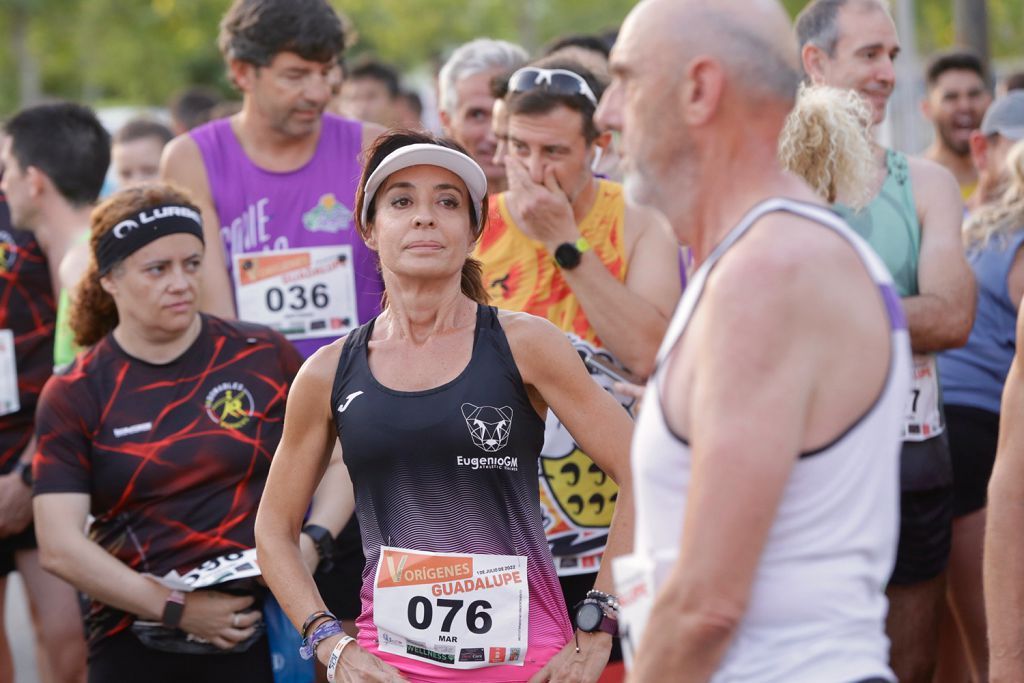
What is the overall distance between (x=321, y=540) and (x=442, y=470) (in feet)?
3.91

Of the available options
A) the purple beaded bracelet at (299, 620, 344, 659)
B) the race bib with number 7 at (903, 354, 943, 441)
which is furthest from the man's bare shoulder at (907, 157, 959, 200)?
the purple beaded bracelet at (299, 620, 344, 659)

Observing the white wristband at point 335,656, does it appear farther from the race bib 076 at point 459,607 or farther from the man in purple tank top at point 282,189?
the man in purple tank top at point 282,189

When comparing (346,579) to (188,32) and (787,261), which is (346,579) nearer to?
(787,261)

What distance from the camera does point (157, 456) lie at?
4422 mm

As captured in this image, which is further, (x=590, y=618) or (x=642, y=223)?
(x=642, y=223)

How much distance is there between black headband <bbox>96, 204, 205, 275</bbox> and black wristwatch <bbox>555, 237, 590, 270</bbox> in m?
1.30

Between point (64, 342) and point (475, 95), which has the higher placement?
point (475, 95)

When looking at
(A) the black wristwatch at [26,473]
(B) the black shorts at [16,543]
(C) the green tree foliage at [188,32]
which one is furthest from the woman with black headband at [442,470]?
(C) the green tree foliage at [188,32]

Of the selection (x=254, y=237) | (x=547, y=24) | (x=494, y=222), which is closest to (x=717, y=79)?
(x=494, y=222)

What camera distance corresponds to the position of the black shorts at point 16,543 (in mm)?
5891

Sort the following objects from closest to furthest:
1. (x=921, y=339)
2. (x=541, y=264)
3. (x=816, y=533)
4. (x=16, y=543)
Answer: (x=816, y=533) < (x=921, y=339) < (x=541, y=264) < (x=16, y=543)

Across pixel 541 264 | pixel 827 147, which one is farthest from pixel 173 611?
pixel 827 147

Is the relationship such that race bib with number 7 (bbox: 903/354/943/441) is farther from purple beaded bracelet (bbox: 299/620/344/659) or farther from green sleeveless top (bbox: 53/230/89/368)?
green sleeveless top (bbox: 53/230/89/368)

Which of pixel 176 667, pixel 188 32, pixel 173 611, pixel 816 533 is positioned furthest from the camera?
pixel 188 32
